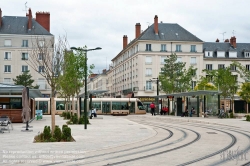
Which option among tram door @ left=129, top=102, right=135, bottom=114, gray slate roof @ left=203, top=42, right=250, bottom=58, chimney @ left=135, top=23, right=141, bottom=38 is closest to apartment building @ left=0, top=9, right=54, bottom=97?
chimney @ left=135, top=23, right=141, bottom=38

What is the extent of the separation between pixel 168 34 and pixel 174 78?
13.4 m

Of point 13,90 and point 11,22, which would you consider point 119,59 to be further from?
point 13,90

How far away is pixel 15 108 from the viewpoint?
29.4m

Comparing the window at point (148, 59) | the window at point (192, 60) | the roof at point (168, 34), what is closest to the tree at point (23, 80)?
the roof at point (168, 34)

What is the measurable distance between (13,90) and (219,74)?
3641 centimetres

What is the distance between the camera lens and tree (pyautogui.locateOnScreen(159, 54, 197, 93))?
59.4 meters

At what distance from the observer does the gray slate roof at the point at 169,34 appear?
7001cm

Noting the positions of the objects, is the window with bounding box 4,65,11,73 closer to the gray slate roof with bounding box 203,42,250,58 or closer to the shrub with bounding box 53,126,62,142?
the gray slate roof with bounding box 203,42,250,58

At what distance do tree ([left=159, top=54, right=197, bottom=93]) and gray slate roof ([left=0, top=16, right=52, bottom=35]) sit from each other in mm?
20728

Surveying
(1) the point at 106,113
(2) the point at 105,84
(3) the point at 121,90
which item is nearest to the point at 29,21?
(1) the point at 106,113

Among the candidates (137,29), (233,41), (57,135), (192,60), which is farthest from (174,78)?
(57,135)

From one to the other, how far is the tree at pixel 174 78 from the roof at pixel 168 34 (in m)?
8.91

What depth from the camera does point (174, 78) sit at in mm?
60469

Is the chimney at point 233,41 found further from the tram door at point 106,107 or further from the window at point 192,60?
the tram door at point 106,107
